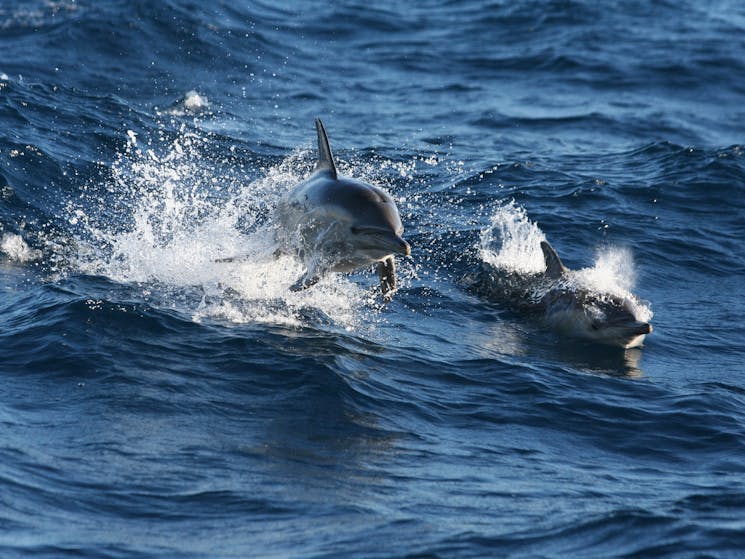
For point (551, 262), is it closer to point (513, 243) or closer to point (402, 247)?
point (513, 243)

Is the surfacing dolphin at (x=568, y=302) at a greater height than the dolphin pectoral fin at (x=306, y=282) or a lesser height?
lesser

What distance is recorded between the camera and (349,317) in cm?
1253

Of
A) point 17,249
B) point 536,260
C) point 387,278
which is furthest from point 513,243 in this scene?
point 17,249

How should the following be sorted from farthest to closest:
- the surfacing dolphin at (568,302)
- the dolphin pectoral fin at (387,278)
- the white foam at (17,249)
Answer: the white foam at (17,249), the surfacing dolphin at (568,302), the dolphin pectoral fin at (387,278)

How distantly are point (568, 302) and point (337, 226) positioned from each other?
12.1 feet

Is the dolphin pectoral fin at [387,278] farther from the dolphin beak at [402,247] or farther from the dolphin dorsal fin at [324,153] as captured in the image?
the dolphin beak at [402,247]

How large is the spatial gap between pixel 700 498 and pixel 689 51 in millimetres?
22319

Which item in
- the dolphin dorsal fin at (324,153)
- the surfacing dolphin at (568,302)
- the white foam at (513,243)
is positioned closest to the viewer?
the dolphin dorsal fin at (324,153)

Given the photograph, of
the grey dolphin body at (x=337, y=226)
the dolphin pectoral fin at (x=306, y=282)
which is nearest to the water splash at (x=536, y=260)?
the grey dolphin body at (x=337, y=226)

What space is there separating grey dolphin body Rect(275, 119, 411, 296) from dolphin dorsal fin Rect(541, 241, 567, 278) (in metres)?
2.95

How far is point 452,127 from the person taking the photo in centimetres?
2303

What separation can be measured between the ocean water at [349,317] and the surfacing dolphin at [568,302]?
249 mm

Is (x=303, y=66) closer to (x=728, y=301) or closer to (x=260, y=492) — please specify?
(x=728, y=301)

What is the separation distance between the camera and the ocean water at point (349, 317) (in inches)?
314
